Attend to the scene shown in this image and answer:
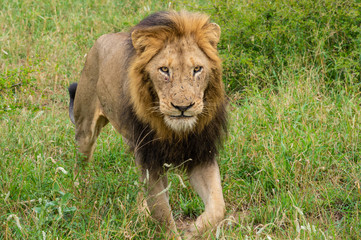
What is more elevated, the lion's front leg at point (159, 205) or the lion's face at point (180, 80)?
the lion's face at point (180, 80)

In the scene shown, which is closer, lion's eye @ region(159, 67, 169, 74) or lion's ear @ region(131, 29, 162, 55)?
lion's eye @ region(159, 67, 169, 74)

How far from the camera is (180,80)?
346 cm

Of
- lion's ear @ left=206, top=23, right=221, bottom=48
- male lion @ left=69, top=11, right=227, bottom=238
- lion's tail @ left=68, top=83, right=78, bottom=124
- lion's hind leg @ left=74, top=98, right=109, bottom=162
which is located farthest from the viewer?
lion's tail @ left=68, top=83, right=78, bottom=124

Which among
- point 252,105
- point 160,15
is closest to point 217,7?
point 252,105

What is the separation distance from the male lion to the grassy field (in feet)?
0.59

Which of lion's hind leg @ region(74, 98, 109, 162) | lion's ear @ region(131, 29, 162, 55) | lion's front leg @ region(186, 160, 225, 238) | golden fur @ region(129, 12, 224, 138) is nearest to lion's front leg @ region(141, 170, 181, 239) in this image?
lion's front leg @ region(186, 160, 225, 238)

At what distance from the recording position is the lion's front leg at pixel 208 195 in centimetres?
350

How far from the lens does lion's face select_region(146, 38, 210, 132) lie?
3.40m

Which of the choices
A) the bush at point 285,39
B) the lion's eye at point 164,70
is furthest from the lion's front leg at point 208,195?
the bush at point 285,39

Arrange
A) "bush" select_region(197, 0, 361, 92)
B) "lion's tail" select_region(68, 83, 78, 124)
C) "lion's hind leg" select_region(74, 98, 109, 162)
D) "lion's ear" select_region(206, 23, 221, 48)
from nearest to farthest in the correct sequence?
"lion's ear" select_region(206, 23, 221, 48), "lion's hind leg" select_region(74, 98, 109, 162), "lion's tail" select_region(68, 83, 78, 124), "bush" select_region(197, 0, 361, 92)

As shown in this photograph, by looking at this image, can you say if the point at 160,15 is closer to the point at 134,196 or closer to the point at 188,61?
the point at 188,61

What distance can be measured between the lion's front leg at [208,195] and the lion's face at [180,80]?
16.0 inches

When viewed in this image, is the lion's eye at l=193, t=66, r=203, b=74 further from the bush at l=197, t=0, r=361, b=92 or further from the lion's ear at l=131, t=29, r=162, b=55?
the bush at l=197, t=0, r=361, b=92

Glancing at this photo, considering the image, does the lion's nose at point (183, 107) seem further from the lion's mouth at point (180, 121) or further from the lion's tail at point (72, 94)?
the lion's tail at point (72, 94)
